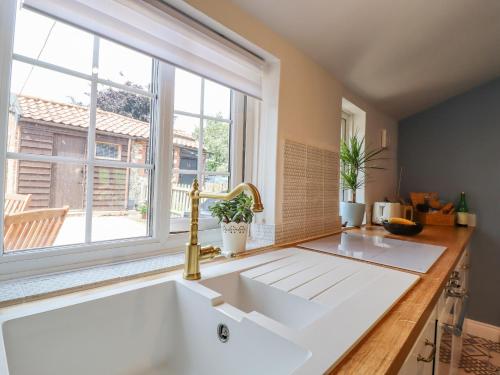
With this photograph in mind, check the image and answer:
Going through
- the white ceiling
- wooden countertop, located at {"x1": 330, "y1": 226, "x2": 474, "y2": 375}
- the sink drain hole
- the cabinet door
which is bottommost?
the cabinet door

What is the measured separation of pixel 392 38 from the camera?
1.48 meters

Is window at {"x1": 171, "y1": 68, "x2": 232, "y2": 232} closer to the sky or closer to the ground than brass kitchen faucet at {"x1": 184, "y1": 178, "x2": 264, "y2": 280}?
closer to the sky

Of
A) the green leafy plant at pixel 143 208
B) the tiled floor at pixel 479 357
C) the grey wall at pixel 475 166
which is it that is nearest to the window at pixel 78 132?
the green leafy plant at pixel 143 208

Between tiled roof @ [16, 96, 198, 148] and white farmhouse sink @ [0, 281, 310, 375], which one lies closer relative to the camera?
white farmhouse sink @ [0, 281, 310, 375]

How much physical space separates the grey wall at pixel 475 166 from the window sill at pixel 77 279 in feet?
9.06

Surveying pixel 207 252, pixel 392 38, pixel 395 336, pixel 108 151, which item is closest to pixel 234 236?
pixel 207 252

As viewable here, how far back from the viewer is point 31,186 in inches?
31.5

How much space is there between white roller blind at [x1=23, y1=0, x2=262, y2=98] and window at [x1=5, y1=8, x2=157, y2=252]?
0.10m

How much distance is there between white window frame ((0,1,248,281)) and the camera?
2.37 feet

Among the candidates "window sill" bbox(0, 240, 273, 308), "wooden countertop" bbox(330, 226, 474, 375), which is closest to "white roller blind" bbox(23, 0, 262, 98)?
"window sill" bbox(0, 240, 273, 308)

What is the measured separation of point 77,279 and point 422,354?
3.07ft

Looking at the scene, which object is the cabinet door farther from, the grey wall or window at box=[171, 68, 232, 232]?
the grey wall

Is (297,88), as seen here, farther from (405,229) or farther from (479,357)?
(479,357)

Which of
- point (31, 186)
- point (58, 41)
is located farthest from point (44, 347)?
point (58, 41)
